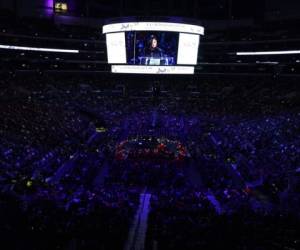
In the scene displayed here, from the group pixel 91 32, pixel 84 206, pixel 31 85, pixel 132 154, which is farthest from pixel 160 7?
pixel 84 206

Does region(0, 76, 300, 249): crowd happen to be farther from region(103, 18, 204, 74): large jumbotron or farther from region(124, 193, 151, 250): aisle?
region(103, 18, 204, 74): large jumbotron

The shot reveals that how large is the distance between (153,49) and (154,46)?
0.24m

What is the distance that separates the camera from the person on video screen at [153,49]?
89.6 ft

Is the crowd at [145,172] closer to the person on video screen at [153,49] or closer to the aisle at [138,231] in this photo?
the aisle at [138,231]

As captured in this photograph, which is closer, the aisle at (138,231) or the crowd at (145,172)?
the crowd at (145,172)

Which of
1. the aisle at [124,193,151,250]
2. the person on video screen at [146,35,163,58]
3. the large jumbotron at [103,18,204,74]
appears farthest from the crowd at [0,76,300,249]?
the person on video screen at [146,35,163,58]

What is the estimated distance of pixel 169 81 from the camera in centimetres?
4684

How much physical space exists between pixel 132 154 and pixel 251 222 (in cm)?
1382

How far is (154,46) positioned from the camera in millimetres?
27547

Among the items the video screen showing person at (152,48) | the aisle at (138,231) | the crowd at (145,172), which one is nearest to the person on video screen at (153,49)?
the video screen showing person at (152,48)

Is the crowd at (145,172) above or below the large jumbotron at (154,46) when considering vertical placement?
below

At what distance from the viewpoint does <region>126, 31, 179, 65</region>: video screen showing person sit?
89.8 feet

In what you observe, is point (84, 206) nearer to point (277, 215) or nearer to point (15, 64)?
point (277, 215)

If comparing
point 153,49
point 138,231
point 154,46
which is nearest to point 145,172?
point 138,231
